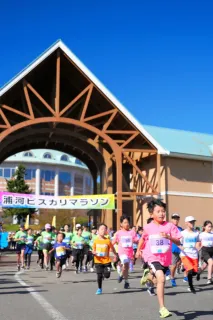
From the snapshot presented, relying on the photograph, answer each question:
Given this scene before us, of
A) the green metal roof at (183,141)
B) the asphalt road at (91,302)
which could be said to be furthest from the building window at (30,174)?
the asphalt road at (91,302)

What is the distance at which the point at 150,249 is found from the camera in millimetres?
7152

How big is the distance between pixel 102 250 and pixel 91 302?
2015mm

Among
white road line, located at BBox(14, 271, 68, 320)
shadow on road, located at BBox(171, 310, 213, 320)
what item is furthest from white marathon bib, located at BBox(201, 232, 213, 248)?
shadow on road, located at BBox(171, 310, 213, 320)

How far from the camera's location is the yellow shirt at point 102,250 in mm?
10508

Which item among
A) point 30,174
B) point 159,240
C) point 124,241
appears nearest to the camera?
point 159,240

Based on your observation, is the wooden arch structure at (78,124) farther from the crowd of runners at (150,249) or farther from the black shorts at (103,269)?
the black shorts at (103,269)

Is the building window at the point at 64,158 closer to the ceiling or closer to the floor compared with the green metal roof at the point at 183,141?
closer to the ceiling

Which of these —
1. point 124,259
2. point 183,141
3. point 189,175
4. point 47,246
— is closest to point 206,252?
point 124,259

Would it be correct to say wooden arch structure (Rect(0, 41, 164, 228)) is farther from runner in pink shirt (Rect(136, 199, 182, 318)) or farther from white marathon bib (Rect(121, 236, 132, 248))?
runner in pink shirt (Rect(136, 199, 182, 318))

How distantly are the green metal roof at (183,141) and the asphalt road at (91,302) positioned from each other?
15138mm

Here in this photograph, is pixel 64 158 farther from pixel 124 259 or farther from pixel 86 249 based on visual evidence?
pixel 124 259

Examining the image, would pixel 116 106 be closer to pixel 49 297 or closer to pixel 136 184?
pixel 136 184

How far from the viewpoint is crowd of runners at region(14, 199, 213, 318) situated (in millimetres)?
7105

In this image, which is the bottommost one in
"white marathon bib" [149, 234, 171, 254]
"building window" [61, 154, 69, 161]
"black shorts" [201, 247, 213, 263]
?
"black shorts" [201, 247, 213, 263]
